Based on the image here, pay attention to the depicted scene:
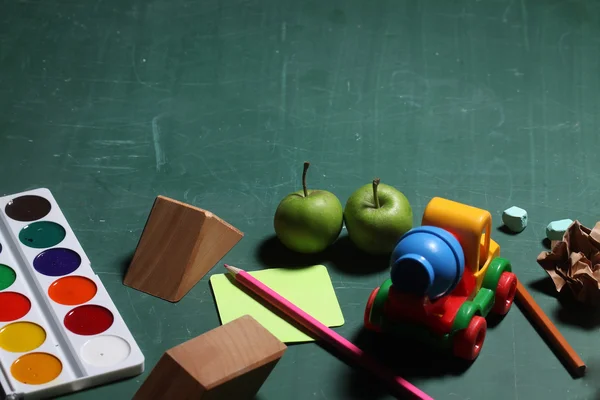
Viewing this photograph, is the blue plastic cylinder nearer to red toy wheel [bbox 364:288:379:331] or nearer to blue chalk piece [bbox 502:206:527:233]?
red toy wheel [bbox 364:288:379:331]

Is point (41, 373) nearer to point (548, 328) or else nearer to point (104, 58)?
point (548, 328)

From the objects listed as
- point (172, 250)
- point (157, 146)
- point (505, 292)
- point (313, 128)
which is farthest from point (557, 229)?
point (157, 146)

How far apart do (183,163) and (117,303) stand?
0.43 meters

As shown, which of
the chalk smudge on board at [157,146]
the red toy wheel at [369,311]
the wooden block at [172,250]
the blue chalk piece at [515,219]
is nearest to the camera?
the red toy wheel at [369,311]

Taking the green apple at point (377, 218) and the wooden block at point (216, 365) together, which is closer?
the wooden block at point (216, 365)

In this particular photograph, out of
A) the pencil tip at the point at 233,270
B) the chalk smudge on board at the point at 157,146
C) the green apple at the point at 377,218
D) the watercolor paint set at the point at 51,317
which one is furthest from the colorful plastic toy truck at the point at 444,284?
the chalk smudge on board at the point at 157,146

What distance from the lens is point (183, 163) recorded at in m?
1.91

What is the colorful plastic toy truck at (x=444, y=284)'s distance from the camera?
1.37m

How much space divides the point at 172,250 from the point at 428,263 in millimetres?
504

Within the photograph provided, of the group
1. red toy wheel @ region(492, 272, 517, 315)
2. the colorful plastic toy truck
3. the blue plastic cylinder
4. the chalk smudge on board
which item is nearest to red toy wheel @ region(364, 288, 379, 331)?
the colorful plastic toy truck

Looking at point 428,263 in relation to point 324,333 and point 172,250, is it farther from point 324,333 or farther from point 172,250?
point 172,250

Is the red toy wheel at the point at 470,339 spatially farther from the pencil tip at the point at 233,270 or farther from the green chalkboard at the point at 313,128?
the pencil tip at the point at 233,270

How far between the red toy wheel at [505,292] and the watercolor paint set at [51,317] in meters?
0.61

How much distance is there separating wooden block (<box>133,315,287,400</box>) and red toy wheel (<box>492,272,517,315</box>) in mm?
453
